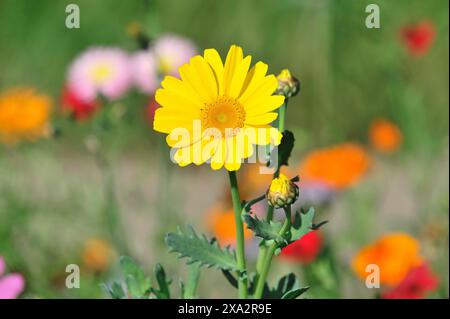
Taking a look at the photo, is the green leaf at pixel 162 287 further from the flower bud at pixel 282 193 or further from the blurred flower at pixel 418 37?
the blurred flower at pixel 418 37

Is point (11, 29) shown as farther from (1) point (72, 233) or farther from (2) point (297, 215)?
(2) point (297, 215)

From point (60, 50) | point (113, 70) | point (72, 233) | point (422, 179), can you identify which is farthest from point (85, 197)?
point (60, 50)

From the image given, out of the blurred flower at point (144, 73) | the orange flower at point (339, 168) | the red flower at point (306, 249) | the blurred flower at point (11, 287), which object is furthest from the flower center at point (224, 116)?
the blurred flower at point (144, 73)

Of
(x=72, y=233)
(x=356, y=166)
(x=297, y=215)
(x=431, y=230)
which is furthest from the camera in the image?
(x=72, y=233)

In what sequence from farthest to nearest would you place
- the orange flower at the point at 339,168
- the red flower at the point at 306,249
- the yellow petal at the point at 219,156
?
the orange flower at the point at 339,168 → the red flower at the point at 306,249 → the yellow petal at the point at 219,156

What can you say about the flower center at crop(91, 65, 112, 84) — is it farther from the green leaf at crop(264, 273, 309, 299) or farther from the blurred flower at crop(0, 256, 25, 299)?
the green leaf at crop(264, 273, 309, 299)
